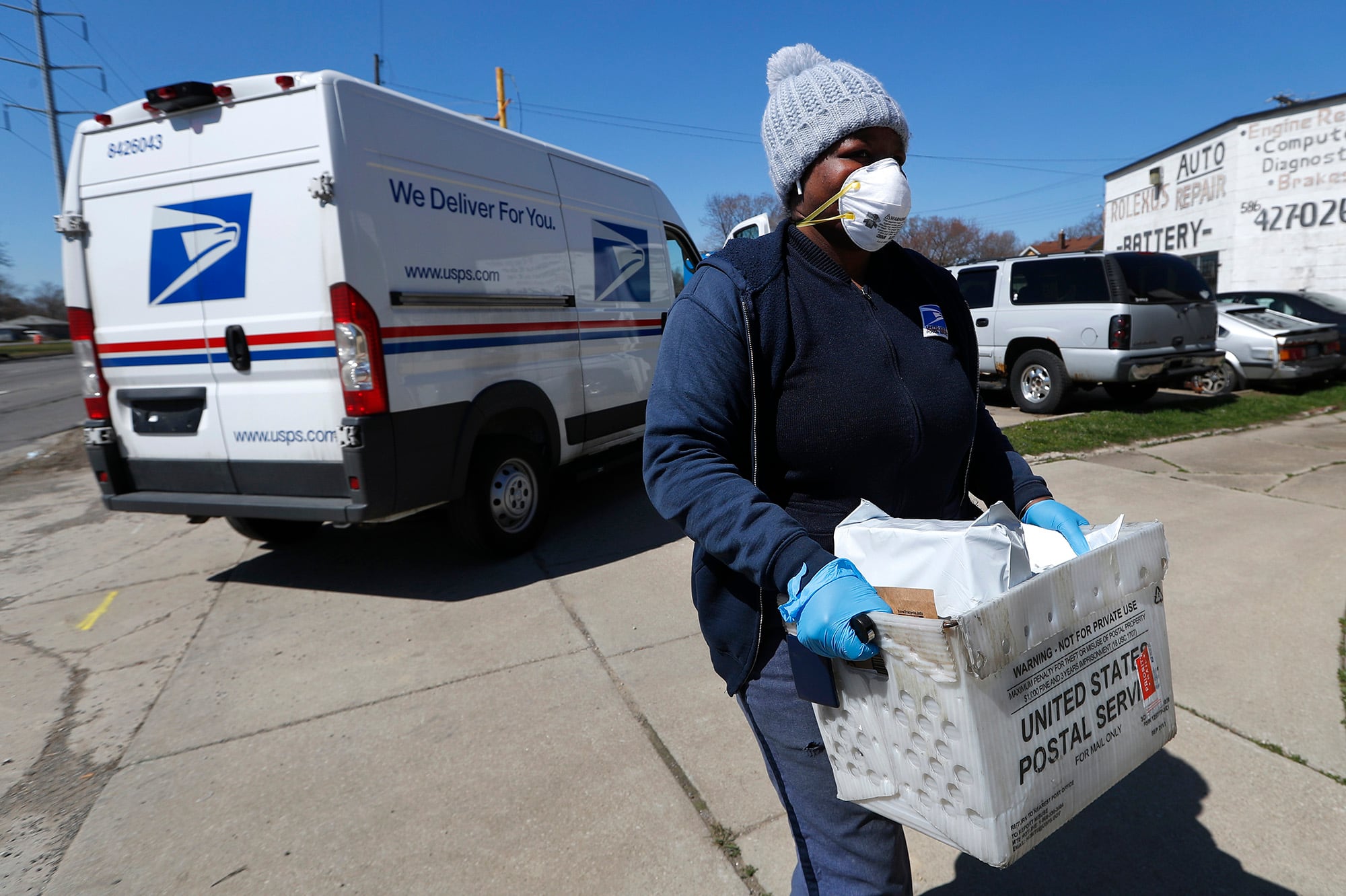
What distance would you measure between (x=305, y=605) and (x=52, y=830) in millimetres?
1940

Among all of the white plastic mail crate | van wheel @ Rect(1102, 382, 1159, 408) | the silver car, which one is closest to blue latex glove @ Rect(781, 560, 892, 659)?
the white plastic mail crate

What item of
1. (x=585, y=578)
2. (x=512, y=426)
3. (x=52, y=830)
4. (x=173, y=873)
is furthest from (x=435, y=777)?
(x=512, y=426)

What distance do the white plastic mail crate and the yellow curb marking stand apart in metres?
4.78

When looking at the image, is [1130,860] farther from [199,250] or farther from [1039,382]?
[1039,382]

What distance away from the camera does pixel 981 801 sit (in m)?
1.16

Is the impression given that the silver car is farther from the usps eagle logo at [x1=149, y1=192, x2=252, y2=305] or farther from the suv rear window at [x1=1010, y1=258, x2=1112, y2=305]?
the usps eagle logo at [x1=149, y1=192, x2=252, y2=305]

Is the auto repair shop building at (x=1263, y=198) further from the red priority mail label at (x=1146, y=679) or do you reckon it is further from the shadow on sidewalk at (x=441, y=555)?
the red priority mail label at (x=1146, y=679)

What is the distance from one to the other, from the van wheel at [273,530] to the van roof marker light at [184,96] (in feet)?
8.81

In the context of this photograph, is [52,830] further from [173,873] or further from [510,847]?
[510,847]

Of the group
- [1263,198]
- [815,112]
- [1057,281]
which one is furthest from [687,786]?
[1263,198]

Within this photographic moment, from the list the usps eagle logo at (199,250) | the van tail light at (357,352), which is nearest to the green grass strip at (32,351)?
the usps eagle logo at (199,250)

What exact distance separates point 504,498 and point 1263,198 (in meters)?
20.6

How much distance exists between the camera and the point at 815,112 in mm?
1650

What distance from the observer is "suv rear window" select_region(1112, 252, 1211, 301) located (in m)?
9.14
